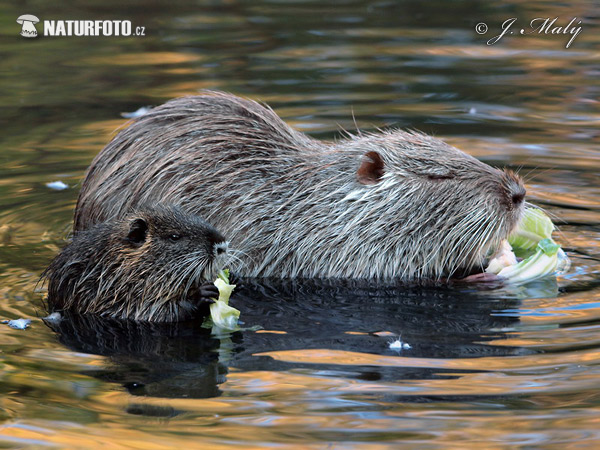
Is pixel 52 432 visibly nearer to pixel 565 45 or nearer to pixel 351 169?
pixel 351 169

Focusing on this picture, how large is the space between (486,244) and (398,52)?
537 cm

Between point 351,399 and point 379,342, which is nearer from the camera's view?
point 351,399

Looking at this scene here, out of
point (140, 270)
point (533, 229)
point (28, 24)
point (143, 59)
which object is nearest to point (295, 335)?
point (140, 270)

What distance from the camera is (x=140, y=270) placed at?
5074mm

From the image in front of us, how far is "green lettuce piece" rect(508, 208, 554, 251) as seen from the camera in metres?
5.93

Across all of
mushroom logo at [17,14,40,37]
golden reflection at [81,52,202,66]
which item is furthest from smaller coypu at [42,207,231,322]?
mushroom logo at [17,14,40,37]

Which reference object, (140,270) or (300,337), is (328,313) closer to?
(300,337)

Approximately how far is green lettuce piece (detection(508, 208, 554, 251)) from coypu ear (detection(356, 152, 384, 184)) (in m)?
0.85

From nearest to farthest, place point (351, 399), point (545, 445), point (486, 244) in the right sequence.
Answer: point (545, 445) < point (351, 399) < point (486, 244)

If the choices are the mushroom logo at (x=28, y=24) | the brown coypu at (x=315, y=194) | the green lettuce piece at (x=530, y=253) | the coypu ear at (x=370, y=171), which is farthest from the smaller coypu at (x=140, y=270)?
the mushroom logo at (x=28, y=24)

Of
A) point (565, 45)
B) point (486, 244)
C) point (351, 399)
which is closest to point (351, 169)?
point (486, 244)

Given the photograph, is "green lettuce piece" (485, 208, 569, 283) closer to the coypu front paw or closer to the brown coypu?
the brown coypu

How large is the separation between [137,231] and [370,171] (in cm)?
148

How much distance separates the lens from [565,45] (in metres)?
11.1
